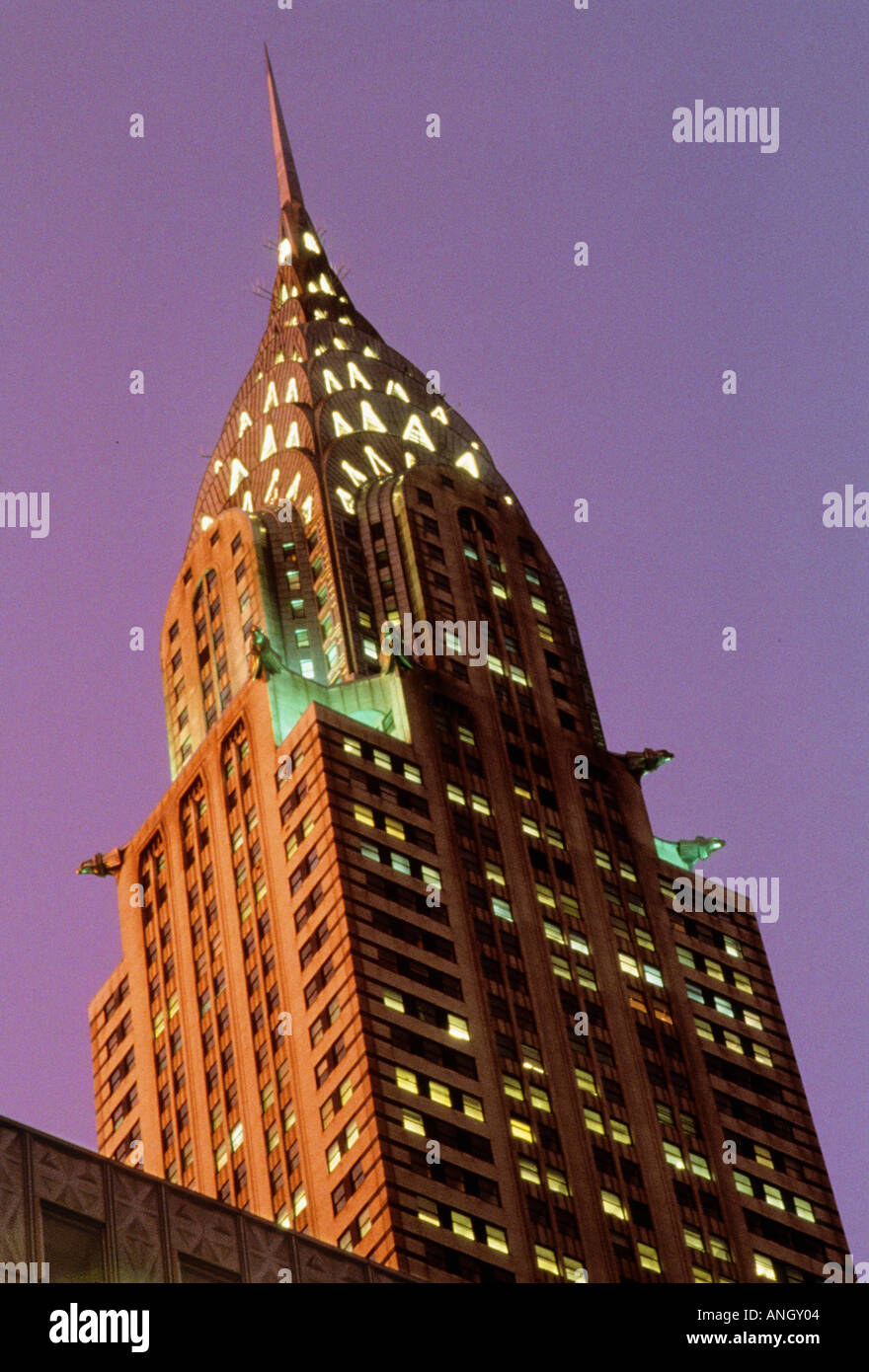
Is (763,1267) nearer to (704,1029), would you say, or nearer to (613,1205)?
(613,1205)

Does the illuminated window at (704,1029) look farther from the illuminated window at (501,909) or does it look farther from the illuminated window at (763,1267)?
the illuminated window at (763,1267)

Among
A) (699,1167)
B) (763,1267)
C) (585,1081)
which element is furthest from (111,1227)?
(699,1167)

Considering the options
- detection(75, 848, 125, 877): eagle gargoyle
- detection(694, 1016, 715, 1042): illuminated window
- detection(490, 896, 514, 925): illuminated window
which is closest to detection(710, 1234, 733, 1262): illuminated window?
detection(694, 1016, 715, 1042): illuminated window

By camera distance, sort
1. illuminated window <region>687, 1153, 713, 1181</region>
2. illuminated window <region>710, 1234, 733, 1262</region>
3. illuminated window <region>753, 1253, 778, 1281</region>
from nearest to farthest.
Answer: illuminated window <region>710, 1234, 733, 1262</region> → illuminated window <region>753, 1253, 778, 1281</region> → illuminated window <region>687, 1153, 713, 1181</region>

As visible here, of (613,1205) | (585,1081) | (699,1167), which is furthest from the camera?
(699,1167)

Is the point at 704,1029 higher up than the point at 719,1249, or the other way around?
the point at 704,1029

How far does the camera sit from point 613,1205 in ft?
518

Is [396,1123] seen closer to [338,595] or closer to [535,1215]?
[535,1215]

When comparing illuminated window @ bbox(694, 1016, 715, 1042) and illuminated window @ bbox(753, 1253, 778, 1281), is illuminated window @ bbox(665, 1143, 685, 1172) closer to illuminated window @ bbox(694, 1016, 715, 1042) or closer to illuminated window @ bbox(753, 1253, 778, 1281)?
illuminated window @ bbox(753, 1253, 778, 1281)

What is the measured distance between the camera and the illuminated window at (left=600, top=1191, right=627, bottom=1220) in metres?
157
